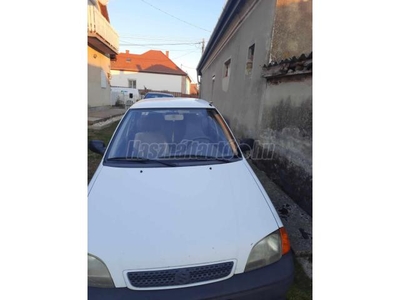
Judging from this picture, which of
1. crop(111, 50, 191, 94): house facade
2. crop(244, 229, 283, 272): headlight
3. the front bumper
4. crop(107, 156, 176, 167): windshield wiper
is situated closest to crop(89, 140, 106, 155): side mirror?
crop(107, 156, 176, 167): windshield wiper

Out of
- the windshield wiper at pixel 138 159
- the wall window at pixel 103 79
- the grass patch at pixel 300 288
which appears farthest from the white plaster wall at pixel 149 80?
the grass patch at pixel 300 288

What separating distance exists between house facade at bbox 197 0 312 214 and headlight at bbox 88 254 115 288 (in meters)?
2.57

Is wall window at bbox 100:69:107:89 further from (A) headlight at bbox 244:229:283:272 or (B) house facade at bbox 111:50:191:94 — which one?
(B) house facade at bbox 111:50:191:94

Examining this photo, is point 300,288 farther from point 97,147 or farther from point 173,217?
point 97,147

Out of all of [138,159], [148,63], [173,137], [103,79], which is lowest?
[138,159]

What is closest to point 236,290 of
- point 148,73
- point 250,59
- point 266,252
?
point 266,252

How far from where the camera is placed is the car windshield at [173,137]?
87.0 inches

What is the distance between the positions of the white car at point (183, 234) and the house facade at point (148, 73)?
119ft

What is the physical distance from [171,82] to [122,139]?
121ft

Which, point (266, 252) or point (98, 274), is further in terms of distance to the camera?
point (266, 252)

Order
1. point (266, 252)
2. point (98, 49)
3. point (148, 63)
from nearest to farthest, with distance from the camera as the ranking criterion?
point (266, 252) < point (98, 49) < point (148, 63)

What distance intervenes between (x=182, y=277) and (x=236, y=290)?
1.11 ft

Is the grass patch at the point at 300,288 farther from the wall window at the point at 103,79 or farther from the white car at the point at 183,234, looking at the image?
the wall window at the point at 103,79

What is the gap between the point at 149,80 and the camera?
36.3 meters
